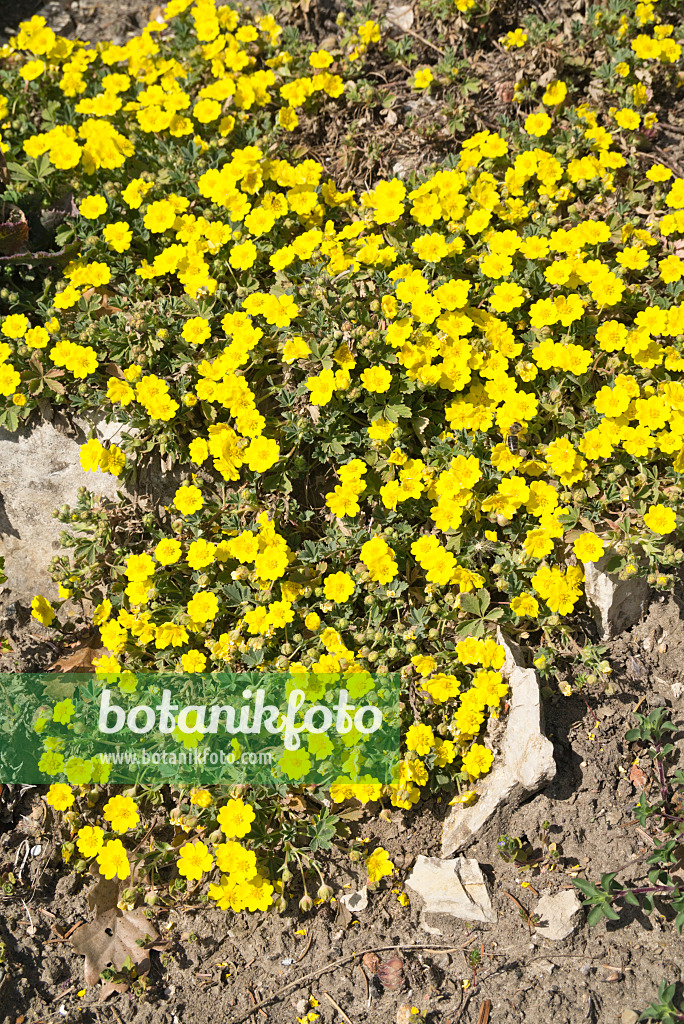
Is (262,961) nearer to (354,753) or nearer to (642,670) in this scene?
(354,753)

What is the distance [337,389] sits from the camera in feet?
11.3

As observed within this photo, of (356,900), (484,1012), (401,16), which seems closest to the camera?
(484,1012)

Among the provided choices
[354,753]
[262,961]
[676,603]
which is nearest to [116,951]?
[262,961]

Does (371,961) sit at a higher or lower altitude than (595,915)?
lower

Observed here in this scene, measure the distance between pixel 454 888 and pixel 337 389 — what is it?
2224mm

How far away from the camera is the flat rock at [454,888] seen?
9.53 ft

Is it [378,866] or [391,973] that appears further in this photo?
[378,866]

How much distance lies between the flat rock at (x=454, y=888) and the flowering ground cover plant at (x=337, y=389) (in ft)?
0.74


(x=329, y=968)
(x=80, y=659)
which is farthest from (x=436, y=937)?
(x=80, y=659)

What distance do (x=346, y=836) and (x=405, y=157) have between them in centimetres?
383

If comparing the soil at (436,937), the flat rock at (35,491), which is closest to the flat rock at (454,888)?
the soil at (436,937)

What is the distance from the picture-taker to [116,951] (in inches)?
119

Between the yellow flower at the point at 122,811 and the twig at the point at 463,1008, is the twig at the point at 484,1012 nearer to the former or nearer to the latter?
the twig at the point at 463,1008

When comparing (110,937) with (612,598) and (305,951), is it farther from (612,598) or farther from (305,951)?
(612,598)
